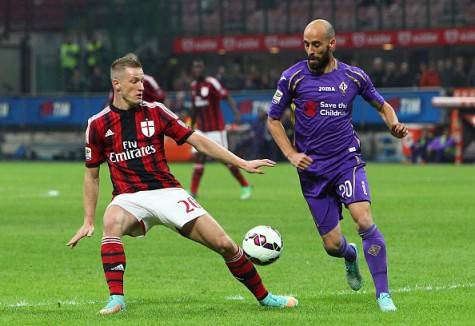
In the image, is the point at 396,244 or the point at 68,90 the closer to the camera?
the point at 396,244

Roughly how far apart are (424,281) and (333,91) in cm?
218

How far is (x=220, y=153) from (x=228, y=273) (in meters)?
2.90

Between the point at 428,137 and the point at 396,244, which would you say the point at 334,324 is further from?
the point at 428,137

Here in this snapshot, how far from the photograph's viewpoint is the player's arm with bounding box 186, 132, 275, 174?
8859mm

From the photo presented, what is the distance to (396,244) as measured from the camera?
14.4 metres

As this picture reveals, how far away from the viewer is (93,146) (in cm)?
938

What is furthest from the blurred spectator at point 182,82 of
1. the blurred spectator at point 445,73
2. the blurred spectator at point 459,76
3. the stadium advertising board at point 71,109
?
the blurred spectator at point 459,76

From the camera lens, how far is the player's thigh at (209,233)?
9148mm

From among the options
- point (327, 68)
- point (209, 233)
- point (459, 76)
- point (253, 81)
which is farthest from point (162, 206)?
point (253, 81)

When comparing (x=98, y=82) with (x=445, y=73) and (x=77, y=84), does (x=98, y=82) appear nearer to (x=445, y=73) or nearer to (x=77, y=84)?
(x=77, y=84)

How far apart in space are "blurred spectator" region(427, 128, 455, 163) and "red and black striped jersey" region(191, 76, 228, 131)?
14247 mm

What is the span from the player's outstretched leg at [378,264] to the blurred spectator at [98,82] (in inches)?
1374

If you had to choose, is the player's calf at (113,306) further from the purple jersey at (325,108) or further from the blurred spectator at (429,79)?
the blurred spectator at (429,79)

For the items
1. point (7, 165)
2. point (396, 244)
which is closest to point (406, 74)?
point (7, 165)
